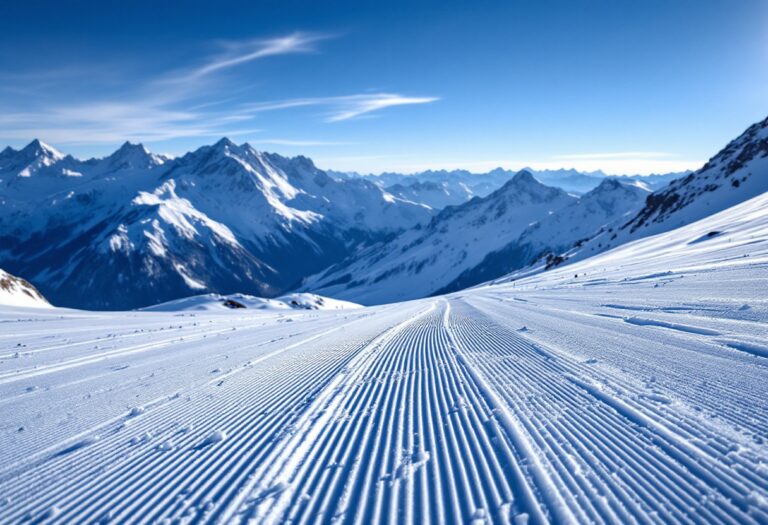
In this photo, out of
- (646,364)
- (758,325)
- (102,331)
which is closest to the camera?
(646,364)

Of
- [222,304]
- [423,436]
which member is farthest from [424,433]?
[222,304]

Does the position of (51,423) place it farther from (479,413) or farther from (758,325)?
(758,325)

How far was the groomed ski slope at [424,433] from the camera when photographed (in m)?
3.68

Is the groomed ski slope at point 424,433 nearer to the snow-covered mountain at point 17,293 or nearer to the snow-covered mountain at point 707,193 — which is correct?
the snow-covered mountain at point 17,293

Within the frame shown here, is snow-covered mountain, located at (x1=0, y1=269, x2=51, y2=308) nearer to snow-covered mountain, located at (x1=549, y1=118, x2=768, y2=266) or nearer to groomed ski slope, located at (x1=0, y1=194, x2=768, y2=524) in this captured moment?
groomed ski slope, located at (x1=0, y1=194, x2=768, y2=524)

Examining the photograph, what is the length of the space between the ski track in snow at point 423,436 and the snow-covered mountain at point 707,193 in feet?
250

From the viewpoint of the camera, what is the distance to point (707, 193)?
78.9 meters

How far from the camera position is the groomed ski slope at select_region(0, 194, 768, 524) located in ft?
12.1

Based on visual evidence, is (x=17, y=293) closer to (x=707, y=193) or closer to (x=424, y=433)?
(x=424, y=433)

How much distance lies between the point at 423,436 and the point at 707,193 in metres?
96.9

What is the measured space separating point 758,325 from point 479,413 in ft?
21.1

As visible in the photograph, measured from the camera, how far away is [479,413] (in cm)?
571

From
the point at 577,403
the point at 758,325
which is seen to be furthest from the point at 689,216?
the point at 577,403

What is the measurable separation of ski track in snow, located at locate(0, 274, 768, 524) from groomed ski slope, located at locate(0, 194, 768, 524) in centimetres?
2
